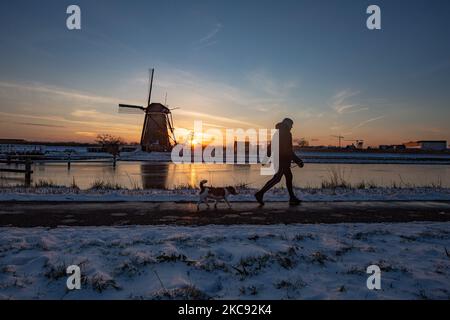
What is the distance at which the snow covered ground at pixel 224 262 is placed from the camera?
3178mm

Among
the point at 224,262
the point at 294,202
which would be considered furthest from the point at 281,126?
the point at 224,262

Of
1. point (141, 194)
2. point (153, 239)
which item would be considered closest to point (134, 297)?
point (153, 239)

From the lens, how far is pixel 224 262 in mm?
3865

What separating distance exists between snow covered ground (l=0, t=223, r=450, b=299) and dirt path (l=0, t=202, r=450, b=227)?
3.28ft

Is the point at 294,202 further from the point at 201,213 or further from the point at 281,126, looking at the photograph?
the point at 201,213

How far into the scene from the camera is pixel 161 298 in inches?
120

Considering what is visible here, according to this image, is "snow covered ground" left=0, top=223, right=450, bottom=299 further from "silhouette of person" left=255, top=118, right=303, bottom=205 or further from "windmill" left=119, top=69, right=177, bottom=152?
"windmill" left=119, top=69, right=177, bottom=152

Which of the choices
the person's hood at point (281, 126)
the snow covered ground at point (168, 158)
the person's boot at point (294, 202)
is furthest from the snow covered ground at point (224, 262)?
the snow covered ground at point (168, 158)

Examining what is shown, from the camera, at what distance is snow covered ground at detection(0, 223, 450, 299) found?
318cm

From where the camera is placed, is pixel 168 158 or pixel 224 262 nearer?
pixel 224 262

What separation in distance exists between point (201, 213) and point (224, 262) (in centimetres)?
351

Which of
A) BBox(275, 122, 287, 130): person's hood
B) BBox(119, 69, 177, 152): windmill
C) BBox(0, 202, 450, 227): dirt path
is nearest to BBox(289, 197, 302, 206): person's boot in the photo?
BBox(0, 202, 450, 227): dirt path

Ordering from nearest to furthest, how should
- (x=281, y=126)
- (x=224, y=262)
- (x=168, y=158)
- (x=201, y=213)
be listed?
(x=224, y=262) < (x=201, y=213) < (x=281, y=126) < (x=168, y=158)

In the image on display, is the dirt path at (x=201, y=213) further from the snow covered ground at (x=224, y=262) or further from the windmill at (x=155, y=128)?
the windmill at (x=155, y=128)
